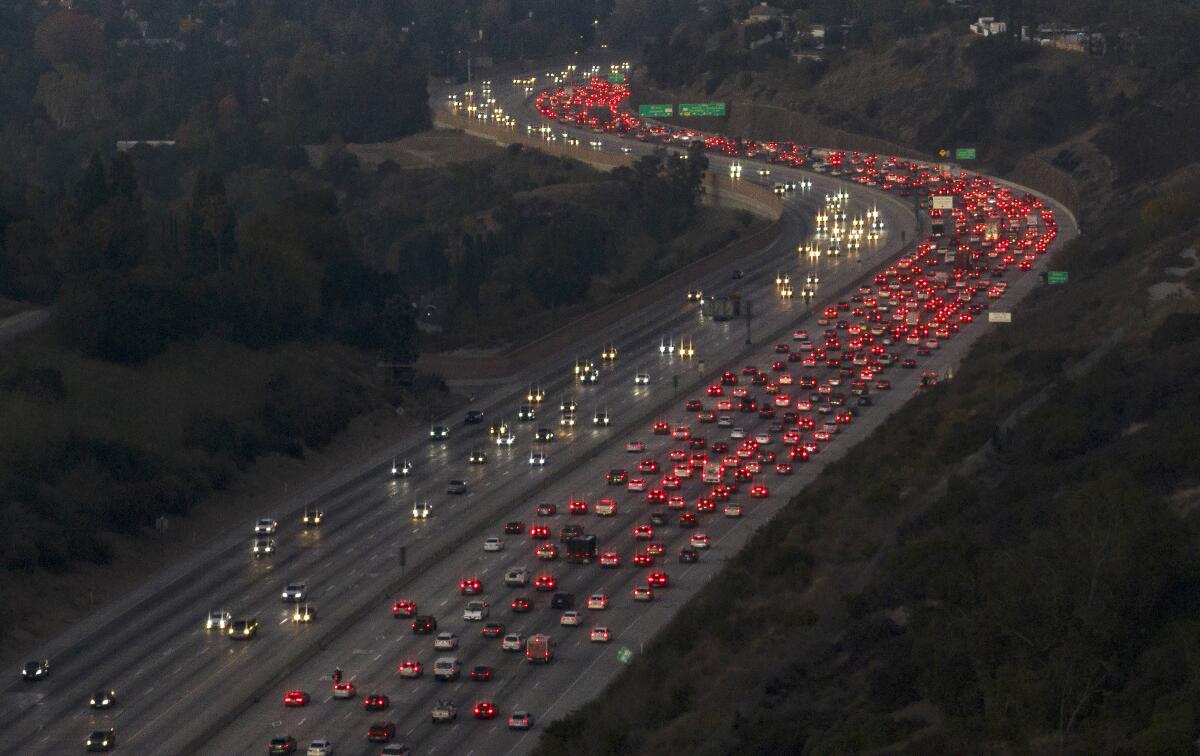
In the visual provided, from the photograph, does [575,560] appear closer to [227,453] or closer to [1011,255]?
[227,453]

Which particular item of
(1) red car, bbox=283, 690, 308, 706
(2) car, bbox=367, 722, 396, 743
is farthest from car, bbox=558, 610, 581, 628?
(2) car, bbox=367, 722, 396, 743

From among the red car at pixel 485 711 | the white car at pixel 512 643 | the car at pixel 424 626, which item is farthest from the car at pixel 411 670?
the red car at pixel 485 711

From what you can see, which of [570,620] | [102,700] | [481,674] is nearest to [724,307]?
[570,620]

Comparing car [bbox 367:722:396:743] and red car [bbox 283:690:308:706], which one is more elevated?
car [bbox 367:722:396:743]

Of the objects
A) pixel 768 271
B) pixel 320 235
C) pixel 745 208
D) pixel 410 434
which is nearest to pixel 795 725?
pixel 410 434

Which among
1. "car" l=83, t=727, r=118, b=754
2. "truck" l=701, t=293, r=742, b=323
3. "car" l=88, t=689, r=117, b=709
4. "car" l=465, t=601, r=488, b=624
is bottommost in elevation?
"truck" l=701, t=293, r=742, b=323

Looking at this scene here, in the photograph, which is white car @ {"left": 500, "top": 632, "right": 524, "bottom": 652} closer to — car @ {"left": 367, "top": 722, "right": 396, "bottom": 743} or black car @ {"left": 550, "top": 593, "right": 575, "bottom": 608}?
black car @ {"left": 550, "top": 593, "right": 575, "bottom": 608}

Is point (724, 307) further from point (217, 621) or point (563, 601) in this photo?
point (217, 621)
